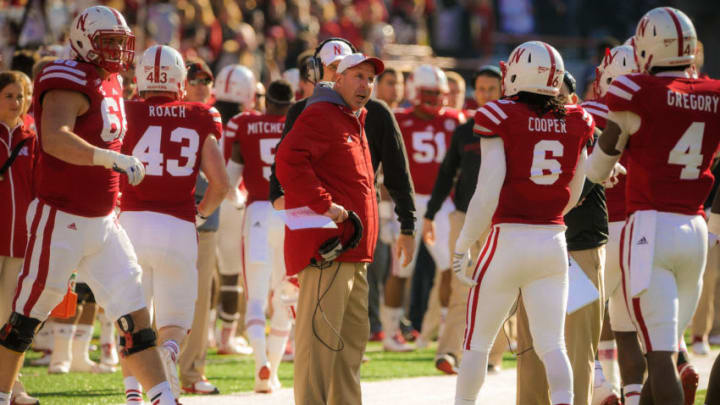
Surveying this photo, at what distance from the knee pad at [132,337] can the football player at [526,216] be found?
152cm

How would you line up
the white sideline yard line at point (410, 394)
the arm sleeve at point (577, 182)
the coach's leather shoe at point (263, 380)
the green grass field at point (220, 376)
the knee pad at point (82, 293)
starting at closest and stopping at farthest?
the arm sleeve at point (577, 182) → the white sideline yard line at point (410, 394) → the green grass field at point (220, 376) → the coach's leather shoe at point (263, 380) → the knee pad at point (82, 293)

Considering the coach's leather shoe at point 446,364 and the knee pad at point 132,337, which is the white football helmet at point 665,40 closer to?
the knee pad at point 132,337

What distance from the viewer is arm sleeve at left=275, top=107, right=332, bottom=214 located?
5.53 meters

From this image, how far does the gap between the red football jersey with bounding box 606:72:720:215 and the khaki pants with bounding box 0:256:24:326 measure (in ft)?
12.4

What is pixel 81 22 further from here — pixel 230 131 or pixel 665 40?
pixel 665 40

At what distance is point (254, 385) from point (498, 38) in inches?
517

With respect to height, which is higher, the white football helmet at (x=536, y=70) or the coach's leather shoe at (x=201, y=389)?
the white football helmet at (x=536, y=70)

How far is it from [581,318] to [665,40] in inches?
65.4

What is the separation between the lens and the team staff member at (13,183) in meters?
7.04

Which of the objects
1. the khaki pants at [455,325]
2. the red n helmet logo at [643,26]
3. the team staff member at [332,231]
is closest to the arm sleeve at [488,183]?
the team staff member at [332,231]

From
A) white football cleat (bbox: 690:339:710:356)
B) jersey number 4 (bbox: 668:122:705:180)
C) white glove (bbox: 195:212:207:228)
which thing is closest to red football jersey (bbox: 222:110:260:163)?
white glove (bbox: 195:212:207:228)

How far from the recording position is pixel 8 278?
23.2ft

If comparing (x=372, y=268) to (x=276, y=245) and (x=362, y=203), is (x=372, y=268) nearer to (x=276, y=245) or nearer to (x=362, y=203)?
(x=276, y=245)

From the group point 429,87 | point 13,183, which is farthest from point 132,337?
point 429,87
